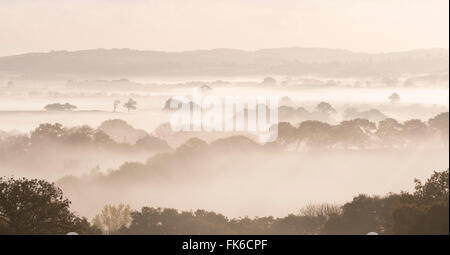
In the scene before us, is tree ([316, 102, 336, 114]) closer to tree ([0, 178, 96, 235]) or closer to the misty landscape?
the misty landscape

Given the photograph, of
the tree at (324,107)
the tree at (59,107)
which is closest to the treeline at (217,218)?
the tree at (59,107)

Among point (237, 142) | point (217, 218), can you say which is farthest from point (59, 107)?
point (217, 218)

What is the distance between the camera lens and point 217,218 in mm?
85250

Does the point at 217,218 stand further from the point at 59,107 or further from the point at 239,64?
the point at 59,107

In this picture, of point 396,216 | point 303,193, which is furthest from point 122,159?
point 396,216

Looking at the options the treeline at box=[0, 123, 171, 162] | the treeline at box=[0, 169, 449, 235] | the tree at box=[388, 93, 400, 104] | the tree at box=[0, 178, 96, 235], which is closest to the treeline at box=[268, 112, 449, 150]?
the tree at box=[388, 93, 400, 104]

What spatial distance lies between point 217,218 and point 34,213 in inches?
1513

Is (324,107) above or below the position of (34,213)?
above

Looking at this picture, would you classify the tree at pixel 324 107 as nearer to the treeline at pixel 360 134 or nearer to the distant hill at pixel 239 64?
the distant hill at pixel 239 64

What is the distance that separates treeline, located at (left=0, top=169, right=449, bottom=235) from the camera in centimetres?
4650

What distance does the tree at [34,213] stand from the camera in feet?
157
